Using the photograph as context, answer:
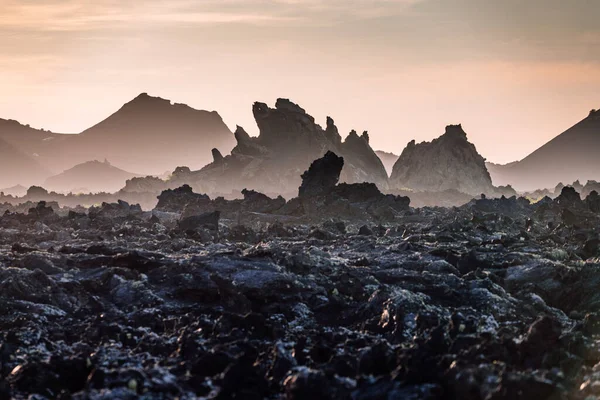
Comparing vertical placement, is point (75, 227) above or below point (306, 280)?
above

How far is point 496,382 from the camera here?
42.4 feet

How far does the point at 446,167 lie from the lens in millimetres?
132875

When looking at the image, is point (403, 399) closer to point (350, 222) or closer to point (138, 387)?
point (138, 387)

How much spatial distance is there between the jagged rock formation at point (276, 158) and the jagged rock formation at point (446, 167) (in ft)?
19.8

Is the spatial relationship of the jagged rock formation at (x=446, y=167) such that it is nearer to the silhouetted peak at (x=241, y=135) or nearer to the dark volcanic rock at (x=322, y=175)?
the silhouetted peak at (x=241, y=135)

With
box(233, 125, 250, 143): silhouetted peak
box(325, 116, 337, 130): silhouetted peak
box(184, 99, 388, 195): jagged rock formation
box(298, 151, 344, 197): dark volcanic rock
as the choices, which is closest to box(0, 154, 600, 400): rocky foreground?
box(298, 151, 344, 197): dark volcanic rock

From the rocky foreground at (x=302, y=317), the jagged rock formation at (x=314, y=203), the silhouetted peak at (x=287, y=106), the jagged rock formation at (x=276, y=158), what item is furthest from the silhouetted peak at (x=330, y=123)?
the rocky foreground at (x=302, y=317)

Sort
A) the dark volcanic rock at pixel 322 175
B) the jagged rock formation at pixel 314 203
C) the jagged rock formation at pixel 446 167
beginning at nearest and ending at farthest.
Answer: the jagged rock formation at pixel 314 203 → the dark volcanic rock at pixel 322 175 → the jagged rock formation at pixel 446 167

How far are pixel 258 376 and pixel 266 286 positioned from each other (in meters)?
7.17

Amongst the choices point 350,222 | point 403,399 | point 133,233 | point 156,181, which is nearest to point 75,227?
point 133,233

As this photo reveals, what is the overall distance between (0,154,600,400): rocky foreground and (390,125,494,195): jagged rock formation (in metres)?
98.4

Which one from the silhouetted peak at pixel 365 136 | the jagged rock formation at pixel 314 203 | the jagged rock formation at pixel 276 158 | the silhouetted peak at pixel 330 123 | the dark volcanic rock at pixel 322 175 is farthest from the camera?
the silhouetted peak at pixel 365 136

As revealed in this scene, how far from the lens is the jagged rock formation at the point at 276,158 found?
413ft

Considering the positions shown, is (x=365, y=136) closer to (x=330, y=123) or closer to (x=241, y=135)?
(x=330, y=123)
